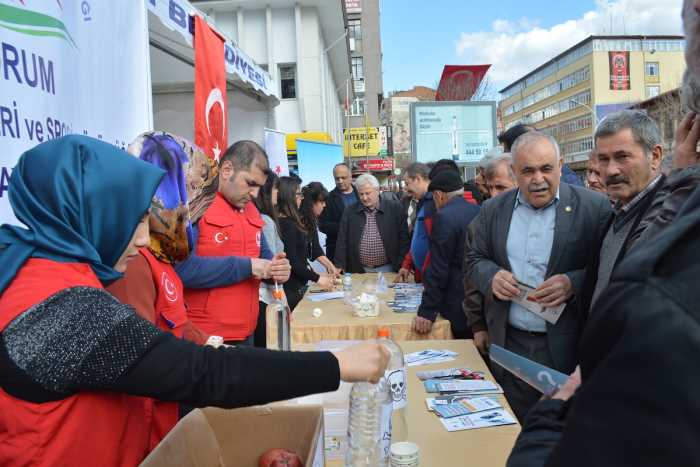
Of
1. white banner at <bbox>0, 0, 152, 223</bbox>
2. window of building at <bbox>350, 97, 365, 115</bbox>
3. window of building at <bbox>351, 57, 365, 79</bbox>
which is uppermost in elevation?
window of building at <bbox>351, 57, 365, 79</bbox>

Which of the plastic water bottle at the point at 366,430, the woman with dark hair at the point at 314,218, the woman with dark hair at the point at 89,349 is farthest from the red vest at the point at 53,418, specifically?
the woman with dark hair at the point at 314,218

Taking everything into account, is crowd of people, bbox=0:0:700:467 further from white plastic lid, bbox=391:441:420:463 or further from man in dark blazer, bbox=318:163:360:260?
man in dark blazer, bbox=318:163:360:260

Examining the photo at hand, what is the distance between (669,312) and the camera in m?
0.46

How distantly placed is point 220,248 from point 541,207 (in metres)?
1.80

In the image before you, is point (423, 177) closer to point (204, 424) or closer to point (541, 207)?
point (541, 207)

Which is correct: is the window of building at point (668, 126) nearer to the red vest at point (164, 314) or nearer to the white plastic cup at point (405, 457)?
the white plastic cup at point (405, 457)

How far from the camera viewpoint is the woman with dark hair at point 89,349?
0.97 meters

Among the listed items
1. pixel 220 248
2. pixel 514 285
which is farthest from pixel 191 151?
pixel 514 285

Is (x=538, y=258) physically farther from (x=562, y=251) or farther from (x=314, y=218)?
(x=314, y=218)

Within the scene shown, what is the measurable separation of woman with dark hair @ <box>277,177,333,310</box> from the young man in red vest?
1.61 m

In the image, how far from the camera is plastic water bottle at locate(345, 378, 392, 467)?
1.49 metres

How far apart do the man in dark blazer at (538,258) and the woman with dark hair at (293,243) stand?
196 centimetres

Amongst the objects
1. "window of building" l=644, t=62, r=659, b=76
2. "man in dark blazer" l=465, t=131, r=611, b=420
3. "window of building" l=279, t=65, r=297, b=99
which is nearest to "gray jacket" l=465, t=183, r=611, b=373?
"man in dark blazer" l=465, t=131, r=611, b=420

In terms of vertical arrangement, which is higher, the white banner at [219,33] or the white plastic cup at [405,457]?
the white banner at [219,33]
